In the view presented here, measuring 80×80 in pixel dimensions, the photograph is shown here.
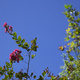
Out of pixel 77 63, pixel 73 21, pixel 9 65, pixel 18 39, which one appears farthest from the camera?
pixel 73 21

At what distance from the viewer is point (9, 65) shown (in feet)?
8.75

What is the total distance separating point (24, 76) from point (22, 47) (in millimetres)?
707

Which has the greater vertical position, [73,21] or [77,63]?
[73,21]

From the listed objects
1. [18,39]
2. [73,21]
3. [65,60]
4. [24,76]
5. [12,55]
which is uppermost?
[73,21]

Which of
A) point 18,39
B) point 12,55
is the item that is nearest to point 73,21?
point 18,39

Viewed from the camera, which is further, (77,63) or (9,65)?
(77,63)

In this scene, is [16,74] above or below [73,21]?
below

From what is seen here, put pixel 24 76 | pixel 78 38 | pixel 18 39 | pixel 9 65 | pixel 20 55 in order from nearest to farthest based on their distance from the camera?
pixel 24 76, pixel 9 65, pixel 20 55, pixel 18 39, pixel 78 38

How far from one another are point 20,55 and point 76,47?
8.70 feet

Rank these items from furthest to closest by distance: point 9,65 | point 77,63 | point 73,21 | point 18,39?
point 73,21 < point 77,63 < point 18,39 < point 9,65

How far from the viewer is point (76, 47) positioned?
16.1 feet

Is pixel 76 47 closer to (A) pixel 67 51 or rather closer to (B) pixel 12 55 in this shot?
(A) pixel 67 51

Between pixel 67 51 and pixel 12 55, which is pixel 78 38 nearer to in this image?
pixel 67 51

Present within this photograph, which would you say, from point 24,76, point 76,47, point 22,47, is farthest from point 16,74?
point 76,47
